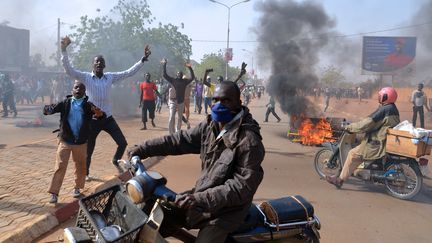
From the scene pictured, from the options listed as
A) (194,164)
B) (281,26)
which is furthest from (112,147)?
(281,26)

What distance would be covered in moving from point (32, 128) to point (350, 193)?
978cm

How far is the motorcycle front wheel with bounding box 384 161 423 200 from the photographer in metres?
5.79

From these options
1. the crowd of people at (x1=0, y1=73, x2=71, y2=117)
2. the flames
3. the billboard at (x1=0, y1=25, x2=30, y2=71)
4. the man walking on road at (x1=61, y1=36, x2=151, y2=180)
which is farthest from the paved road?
the billboard at (x1=0, y1=25, x2=30, y2=71)

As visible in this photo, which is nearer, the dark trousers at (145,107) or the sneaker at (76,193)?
the sneaker at (76,193)

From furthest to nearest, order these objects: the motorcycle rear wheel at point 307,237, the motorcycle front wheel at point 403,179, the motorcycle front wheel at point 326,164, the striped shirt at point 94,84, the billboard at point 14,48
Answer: the billboard at point 14,48 → the motorcycle front wheel at point 326,164 → the motorcycle front wheel at point 403,179 → the striped shirt at point 94,84 → the motorcycle rear wheel at point 307,237

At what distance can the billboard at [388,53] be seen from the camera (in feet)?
106

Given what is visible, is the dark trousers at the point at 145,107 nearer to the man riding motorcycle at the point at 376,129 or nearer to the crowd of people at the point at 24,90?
the crowd of people at the point at 24,90

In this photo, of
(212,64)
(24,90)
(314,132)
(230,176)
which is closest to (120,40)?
(24,90)

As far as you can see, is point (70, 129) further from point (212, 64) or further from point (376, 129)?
point (212, 64)

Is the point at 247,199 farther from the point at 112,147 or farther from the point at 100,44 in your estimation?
the point at 100,44

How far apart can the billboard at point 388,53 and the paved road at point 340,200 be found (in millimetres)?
27120

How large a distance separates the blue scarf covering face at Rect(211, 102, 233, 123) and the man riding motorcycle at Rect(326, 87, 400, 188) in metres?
4.14

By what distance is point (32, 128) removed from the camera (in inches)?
480

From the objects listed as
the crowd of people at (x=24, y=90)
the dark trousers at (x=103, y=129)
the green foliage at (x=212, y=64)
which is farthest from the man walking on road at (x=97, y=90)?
the green foliage at (x=212, y=64)
